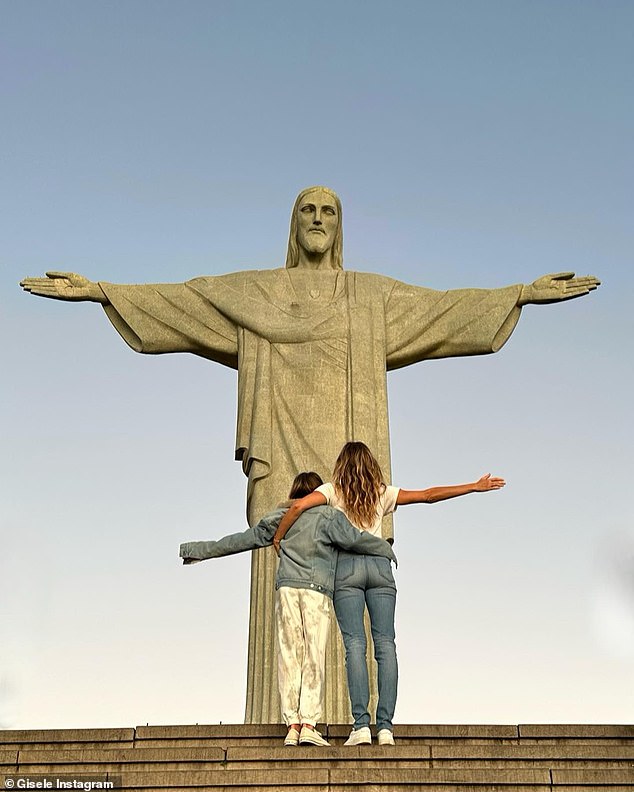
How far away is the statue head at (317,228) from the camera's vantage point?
15.1 metres

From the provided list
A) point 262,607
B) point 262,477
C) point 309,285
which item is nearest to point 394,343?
point 309,285

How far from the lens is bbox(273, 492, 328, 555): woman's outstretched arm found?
381 inches

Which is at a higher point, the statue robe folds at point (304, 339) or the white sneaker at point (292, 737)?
the statue robe folds at point (304, 339)

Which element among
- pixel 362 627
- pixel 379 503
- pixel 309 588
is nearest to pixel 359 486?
pixel 379 503

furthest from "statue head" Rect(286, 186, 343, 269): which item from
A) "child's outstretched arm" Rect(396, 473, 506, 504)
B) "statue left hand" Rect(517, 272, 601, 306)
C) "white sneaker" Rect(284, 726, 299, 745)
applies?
"white sneaker" Rect(284, 726, 299, 745)

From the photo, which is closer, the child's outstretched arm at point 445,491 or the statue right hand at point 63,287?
the child's outstretched arm at point 445,491

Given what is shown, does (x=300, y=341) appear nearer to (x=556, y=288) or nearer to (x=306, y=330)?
(x=306, y=330)

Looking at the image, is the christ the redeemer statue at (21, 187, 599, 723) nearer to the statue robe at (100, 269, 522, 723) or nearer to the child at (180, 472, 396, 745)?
the statue robe at (100, 269, 522, 723)

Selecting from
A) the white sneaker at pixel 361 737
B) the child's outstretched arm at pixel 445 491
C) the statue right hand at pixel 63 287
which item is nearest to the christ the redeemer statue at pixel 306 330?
the statue right hand at pixel 63 287

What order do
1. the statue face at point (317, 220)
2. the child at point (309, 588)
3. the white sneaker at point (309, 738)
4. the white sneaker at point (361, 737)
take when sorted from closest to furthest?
the white sneaker at point (361, 737), the white sneaker at point (309, 738), the child at point (309, 588), the statue face at point (317, 220)

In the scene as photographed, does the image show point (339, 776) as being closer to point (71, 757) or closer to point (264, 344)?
point (71, 757)

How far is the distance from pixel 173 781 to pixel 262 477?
5797mm

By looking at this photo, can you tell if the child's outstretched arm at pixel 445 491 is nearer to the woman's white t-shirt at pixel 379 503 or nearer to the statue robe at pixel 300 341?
the woman's white t-shirt at pixel 379 503

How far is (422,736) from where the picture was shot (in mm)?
9445
